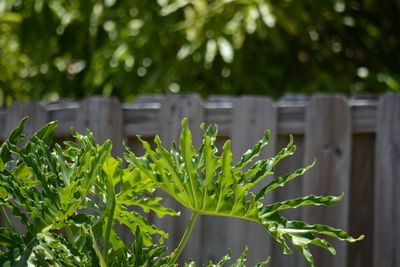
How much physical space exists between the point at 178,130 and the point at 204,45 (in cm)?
219

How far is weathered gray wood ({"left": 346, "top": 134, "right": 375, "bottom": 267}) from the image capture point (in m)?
3.25

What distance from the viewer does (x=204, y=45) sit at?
539 cm

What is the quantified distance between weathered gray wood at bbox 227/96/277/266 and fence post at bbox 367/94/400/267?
15.7 inches

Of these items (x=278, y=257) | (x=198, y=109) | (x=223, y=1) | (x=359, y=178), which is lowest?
(x=278, y=257)

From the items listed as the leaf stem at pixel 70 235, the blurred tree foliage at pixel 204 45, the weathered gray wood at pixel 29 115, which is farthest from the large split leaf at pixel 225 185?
the blurred tree foliage at pixel 204 45

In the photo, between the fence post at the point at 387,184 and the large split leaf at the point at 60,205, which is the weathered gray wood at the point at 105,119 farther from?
the large split leaf at the point at 60,205

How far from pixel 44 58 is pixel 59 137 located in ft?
10.5

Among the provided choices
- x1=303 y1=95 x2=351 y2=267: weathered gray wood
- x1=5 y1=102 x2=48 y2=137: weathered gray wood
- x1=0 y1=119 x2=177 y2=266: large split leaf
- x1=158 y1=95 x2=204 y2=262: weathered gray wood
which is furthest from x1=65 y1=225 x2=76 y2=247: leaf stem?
x1=5 y1=102 x2=48 y2=137: weathered gray wood

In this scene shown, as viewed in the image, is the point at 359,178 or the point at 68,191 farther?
the point at 359,178

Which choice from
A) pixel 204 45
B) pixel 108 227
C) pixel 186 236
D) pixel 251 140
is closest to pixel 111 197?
pixel 108 227

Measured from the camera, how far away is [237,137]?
3.22 m

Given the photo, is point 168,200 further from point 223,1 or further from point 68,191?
point 223,1

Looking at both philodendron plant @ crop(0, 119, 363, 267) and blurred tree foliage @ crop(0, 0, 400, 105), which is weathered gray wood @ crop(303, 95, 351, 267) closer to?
philodendron plant @ crop(0, 119, 363, 267)

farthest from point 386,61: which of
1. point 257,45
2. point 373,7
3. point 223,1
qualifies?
point 223,1
